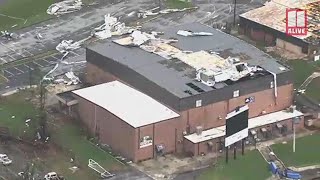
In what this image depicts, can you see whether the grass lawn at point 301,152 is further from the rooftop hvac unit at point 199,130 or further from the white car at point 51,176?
the white car at point 51,176

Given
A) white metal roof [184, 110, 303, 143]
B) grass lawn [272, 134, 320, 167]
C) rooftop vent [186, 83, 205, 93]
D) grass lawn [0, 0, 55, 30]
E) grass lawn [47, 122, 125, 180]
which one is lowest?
grass lawn [272, 134, 320, 167]

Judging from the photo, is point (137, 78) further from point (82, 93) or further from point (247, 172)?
point (247, 172)

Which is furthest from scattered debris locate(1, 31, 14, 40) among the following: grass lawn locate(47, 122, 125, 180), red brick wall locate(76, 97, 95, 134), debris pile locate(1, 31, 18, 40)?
grass lawn locate(47, 122, 125, 180)

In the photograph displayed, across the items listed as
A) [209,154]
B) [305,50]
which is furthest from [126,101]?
[305,50]

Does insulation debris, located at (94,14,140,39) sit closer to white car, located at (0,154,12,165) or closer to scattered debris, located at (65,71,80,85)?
scattered debris, located at (65,71,80,85)

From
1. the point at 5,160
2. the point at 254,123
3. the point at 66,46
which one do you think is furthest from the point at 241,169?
the point at 66,46
